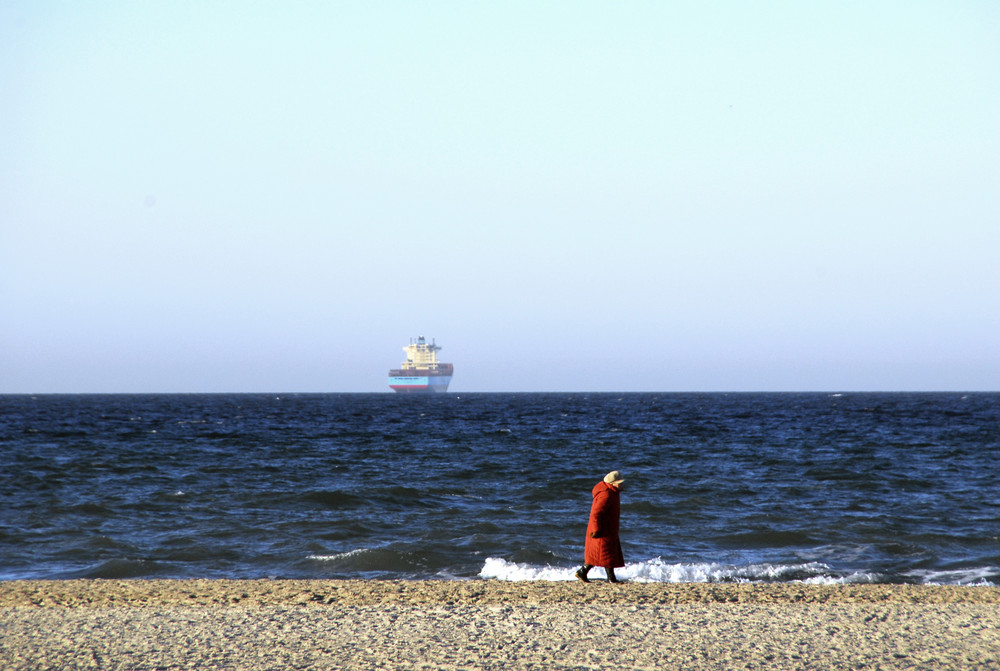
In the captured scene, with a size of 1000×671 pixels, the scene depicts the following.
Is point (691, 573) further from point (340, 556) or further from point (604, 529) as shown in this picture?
point (340, 556)

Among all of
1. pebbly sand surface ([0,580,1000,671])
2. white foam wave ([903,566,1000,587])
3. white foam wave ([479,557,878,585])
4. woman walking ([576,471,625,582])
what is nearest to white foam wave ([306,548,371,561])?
white foam wave ([479,557,878,585])

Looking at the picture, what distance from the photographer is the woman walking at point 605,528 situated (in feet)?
31.8

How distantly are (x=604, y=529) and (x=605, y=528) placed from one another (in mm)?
16

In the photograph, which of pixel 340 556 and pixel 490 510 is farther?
pixel 490 510

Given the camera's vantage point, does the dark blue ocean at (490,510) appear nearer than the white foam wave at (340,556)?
Yes

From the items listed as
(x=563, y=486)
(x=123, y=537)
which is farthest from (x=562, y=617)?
(x=563, y=486)

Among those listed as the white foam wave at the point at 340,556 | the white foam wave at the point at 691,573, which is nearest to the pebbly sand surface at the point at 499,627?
the white foam wave at the point at 691,573

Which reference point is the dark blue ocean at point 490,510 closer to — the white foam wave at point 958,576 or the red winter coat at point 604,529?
the white foam wave at point 958,576

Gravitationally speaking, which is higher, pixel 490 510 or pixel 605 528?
pixel 605 528

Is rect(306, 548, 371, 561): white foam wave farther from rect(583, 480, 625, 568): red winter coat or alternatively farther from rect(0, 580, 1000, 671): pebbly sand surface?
rect(583, 480, 625, 568): red winter coat

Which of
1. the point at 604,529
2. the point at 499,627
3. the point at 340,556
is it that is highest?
the point at 604,529

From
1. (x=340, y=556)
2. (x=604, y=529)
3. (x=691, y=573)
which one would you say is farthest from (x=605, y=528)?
(x=340, y=556)

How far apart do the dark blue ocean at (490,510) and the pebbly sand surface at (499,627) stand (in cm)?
302

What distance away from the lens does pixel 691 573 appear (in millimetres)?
12125
